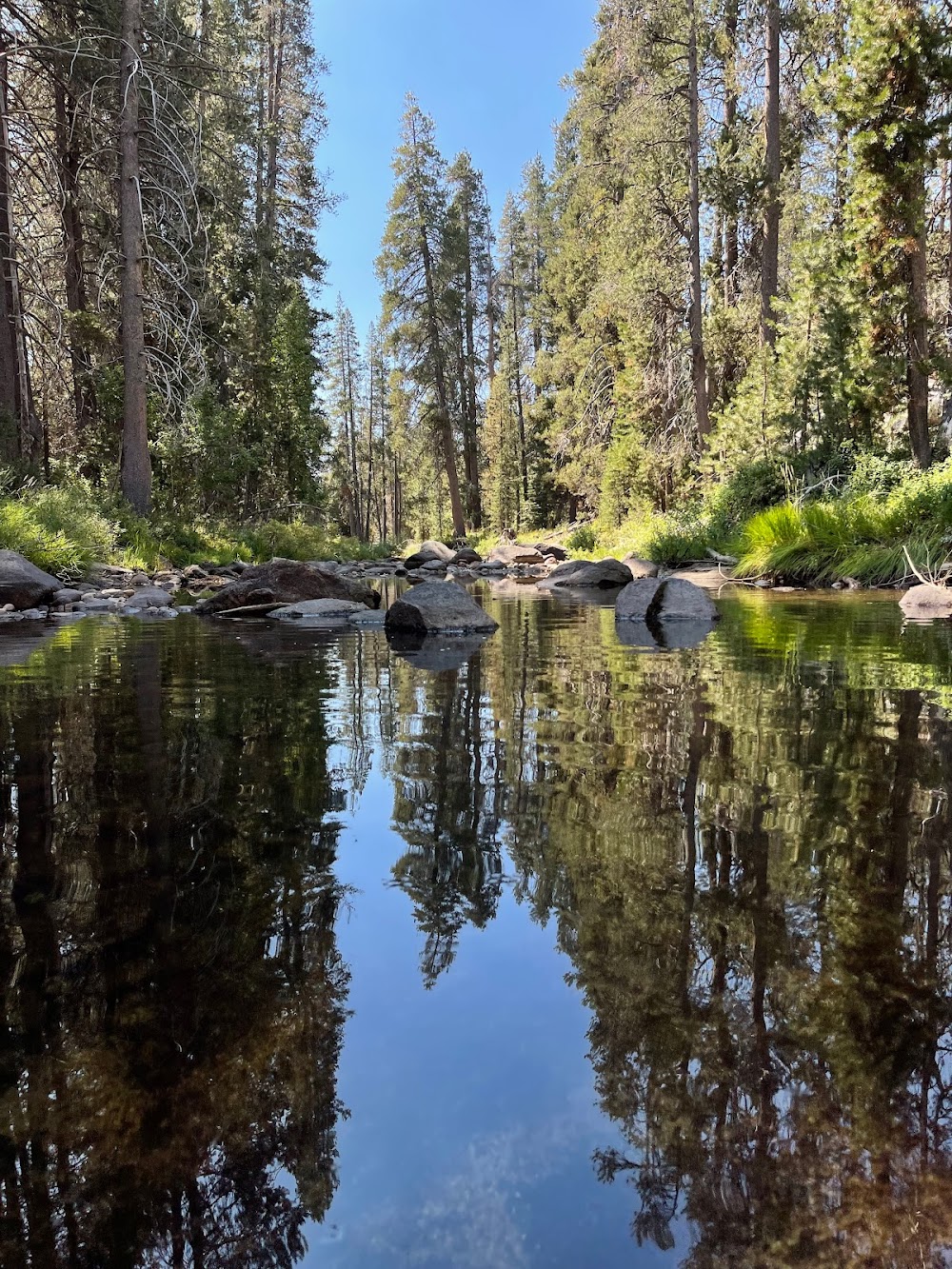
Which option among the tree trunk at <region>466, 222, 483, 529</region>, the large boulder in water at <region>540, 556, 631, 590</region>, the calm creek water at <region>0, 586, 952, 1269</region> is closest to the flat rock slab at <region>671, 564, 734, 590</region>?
the large boulder in water at <region>540, 556, 631, 590</region>

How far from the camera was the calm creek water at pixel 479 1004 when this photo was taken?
88cm

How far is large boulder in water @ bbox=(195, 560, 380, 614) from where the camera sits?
9.27m

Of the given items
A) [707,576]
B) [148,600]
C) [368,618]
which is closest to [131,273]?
[148,600]

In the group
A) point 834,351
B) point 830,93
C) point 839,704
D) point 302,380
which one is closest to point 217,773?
point 839,704

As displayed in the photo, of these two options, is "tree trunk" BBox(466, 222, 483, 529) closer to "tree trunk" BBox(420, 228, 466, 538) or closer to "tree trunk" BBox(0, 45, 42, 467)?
"tree trunk" BBox(420, 228, 466, 538)

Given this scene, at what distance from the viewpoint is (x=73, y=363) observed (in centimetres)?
1744

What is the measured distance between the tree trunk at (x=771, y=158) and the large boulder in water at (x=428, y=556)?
33.3 ft

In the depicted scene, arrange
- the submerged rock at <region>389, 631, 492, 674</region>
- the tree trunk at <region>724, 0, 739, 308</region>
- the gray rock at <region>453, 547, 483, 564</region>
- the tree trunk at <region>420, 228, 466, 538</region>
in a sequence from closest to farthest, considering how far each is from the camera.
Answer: the submerged rock at <region>389, 631, 492, 674</region>, the tree trunk at <region>724, 0, 739, 308</region>, the gray rock at <region>453, 547, 483, 564</region>, the tree trunk at <region>420, 228, 466, 538</region>

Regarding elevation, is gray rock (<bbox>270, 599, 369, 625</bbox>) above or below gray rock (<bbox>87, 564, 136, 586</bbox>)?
below

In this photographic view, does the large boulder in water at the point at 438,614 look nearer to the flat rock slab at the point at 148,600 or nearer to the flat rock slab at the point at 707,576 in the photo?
the flat rock slab at the point at 148,600

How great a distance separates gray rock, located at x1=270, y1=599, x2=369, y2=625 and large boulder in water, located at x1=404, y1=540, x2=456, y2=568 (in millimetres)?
13260

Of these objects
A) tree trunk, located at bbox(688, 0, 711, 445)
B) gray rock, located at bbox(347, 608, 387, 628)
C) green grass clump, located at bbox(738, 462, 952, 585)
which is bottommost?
gray rock, located at bbox(347, 608, 387, 628)

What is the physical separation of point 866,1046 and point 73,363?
19.4m

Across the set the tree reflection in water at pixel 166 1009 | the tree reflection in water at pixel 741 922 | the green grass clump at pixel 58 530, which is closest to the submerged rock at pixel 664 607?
the tree reflection in water at pixel 741 922
